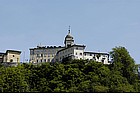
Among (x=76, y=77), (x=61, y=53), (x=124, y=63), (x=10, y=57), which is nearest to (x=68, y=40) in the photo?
(x=61, y=53)

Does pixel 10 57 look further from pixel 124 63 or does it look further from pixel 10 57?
pixel 124 63

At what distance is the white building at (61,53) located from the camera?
28.3 metres

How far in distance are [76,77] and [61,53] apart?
A: 11679 millimetres

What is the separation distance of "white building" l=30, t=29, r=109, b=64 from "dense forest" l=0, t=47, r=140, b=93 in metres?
7.36

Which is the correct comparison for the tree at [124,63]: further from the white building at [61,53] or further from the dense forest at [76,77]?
the white building at [61,53]

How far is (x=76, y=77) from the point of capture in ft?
64.7

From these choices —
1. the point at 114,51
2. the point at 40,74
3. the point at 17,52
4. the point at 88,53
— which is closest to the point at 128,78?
the point at 114,51

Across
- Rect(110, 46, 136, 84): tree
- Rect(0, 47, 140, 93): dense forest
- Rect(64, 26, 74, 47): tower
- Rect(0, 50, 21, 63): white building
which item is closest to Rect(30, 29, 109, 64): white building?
Rect(64, 26, 74, 47): tower

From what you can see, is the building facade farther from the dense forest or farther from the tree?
the tree

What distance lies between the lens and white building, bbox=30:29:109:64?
28.3 metres

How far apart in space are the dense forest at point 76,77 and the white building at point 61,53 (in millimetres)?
7363

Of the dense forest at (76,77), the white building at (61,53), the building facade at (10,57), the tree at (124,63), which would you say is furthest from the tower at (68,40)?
the tree at (124,63)
